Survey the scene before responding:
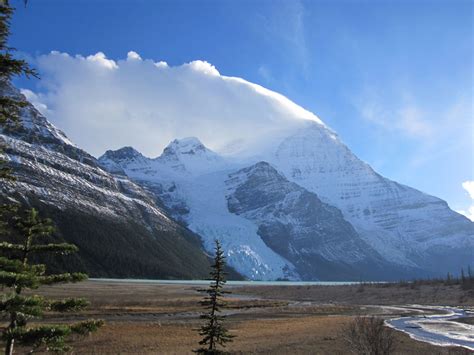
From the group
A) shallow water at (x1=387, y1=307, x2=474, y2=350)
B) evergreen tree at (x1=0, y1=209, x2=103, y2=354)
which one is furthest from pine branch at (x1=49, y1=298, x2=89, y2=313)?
shallow water at (x1=387, y1=307, x2=474, y2=350)

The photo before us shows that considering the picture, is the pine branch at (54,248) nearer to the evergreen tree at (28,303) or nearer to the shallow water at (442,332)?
the evergreen tree at (28,303)

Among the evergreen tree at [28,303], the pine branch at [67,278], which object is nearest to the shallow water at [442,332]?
the pine branch at [67,278]

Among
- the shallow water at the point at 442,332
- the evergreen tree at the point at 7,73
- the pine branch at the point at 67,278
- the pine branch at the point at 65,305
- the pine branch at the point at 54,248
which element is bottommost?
the shallow water at the point at 442,332

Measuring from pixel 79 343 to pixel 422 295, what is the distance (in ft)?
402

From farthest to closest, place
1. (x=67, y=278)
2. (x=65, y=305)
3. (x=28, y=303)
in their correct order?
(x=67, y=278)
(x=65, y=305)
(x=28, y=303)

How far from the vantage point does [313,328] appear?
199 feet

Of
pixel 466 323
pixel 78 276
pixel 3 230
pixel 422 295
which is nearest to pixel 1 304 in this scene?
pixel 78 276

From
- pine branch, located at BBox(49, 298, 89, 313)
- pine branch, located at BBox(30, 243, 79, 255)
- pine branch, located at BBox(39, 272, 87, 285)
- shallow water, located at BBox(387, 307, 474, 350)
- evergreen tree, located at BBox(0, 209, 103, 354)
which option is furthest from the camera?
shallow water, located at BBox(387, 307, 474, 350)

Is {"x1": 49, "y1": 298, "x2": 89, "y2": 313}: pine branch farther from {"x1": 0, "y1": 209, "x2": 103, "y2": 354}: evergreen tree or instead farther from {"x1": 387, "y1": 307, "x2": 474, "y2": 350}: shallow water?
{"x1": 387, "y1": 307, "x2": 474, "y2": 350}: shallow water

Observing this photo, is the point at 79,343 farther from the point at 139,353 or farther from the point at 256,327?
the point at 256,327

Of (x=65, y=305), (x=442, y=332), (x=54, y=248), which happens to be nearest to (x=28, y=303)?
(x=65, y=305)

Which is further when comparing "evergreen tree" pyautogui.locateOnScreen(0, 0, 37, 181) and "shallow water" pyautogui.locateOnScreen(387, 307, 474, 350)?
"shallow water" pyautogui.locateOnScreen(387, 307, 474, 350)

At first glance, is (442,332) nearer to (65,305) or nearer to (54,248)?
(65,305)

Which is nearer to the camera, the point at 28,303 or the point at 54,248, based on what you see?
the point at 28,303
